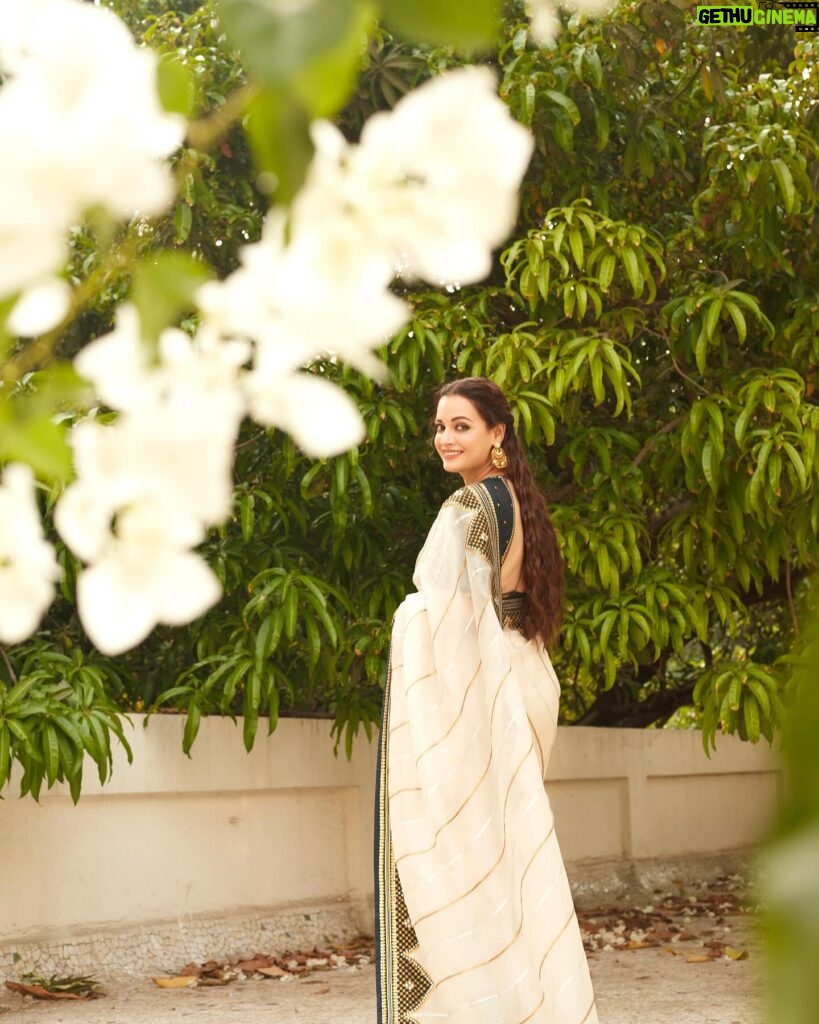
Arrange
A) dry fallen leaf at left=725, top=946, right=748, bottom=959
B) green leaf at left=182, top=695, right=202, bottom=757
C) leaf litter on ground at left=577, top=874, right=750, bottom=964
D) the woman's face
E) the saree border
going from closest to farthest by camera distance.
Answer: the saree border < the woman's face < green leaf at left=182, top=695, right=202, bottom=757 < dry fallen leaf at left=725, top=946, right=748, bottom=959 < leaf litter on ground at left=577, top=874, right=750, bottom=964

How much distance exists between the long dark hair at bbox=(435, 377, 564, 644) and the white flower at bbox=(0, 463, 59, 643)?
263 cm

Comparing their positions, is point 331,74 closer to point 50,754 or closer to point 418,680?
point 418,680

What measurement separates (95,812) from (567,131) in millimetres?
2290

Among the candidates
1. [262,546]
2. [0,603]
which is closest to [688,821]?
[262,546]

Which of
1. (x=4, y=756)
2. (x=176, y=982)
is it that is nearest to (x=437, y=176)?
(x=4, y=756)

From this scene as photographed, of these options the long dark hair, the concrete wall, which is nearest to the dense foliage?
the concrete wall

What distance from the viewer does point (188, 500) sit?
1.09 ft

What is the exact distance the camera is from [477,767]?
2.82m

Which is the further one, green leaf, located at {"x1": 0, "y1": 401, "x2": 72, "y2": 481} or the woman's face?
the woman's face

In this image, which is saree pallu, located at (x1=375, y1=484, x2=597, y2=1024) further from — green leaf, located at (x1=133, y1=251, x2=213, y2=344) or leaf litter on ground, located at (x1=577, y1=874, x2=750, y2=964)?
green leaf, located at (x1=133, y1=251, x2=213, y2=344)

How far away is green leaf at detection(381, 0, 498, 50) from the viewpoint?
268mm

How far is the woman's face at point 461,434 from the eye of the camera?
2990mm

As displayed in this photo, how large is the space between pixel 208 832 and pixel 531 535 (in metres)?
1.68

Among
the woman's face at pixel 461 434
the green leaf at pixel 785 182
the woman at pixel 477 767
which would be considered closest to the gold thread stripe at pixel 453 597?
the woman at pixel 477 767
